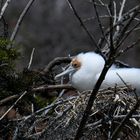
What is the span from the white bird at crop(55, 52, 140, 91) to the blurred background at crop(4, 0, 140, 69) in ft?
16.7

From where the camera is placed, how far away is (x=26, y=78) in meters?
3.93

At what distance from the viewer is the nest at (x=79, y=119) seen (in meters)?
3.54

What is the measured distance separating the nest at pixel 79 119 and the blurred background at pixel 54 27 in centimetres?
562

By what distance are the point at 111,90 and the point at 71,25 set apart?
6492 mm

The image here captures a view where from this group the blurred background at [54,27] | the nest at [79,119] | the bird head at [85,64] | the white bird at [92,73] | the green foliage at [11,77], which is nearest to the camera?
the nest at [79,119]

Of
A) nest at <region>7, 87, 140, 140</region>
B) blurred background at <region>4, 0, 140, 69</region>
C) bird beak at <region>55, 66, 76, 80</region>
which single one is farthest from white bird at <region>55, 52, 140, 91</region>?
blurred background at <region>4, 0, 140, 69</region>

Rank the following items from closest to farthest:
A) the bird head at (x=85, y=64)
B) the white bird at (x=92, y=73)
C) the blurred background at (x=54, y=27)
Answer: the white bird at (x=92, y=73) < the bird head at (x=85, y=64) < the blurred background at (x=54, y=27)

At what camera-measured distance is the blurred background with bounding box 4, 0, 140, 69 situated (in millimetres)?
9680

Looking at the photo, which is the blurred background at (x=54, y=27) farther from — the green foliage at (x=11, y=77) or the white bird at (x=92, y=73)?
the green foliage at (x=11, y=77)

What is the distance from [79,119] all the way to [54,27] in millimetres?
6824

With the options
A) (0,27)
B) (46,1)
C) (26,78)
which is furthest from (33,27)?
(26,78)

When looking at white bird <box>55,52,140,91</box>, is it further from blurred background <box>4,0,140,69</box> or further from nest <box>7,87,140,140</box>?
blurred background <box>4,0,140,69</box>

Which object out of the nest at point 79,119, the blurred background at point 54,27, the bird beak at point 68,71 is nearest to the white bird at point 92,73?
the bird beak at point 68,71

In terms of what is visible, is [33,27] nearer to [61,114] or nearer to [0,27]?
[0,27]
